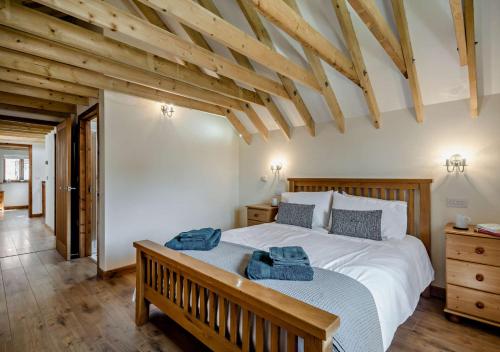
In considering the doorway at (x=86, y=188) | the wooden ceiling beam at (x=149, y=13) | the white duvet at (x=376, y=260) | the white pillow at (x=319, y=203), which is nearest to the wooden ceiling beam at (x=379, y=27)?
the white pillow at (x=319, y=203)

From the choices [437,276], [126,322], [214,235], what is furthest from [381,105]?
[126,322]

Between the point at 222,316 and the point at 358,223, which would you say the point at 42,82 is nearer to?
the point at 222,316

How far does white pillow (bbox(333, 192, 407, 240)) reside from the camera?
8.72 feet

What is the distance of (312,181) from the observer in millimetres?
3889

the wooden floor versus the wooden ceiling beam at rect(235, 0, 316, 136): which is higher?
the wooden ceiling beam at rect(235, 0, 316, 136)

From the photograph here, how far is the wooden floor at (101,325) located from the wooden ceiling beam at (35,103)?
239cm

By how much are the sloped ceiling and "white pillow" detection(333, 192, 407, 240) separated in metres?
1.16

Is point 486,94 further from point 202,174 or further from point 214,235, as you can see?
point 202,174

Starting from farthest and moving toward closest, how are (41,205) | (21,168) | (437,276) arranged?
1. (21,168)
2. (41,205)
3. (437,276)

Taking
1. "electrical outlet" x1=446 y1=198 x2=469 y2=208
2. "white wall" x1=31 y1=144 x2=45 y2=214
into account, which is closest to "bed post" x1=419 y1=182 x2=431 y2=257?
"electrical outlet" x1=446 y1=198 x2=469 y2=208

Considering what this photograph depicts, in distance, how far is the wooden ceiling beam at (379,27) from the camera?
1.89 metres

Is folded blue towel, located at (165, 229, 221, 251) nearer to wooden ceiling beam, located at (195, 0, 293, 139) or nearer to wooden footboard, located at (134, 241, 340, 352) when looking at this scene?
wooden footboard, located at (134, 241, 340, 352)

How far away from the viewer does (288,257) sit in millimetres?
1758

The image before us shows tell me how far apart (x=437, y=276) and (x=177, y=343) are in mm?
2707
